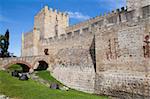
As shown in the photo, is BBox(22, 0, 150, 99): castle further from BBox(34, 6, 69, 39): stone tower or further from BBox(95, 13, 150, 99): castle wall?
BBox(34, 6, 69, 39): stone tower

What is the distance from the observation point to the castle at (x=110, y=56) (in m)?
11.5

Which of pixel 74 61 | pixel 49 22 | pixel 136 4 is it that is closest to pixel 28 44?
pixel 49 22

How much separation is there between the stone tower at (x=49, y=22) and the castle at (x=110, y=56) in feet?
22.5

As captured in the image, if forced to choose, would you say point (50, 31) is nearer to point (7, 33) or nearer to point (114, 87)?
point (7, 33)

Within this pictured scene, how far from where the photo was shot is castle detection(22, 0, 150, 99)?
11.5 m

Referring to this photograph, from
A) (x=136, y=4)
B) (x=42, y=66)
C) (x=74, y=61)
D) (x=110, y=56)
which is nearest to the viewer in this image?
(x=110, y=56)

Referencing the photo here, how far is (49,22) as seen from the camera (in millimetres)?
28922

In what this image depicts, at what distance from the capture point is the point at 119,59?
12.9 metres

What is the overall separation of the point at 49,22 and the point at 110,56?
1662 cm

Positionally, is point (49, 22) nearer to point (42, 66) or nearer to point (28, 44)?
point (28, 44)

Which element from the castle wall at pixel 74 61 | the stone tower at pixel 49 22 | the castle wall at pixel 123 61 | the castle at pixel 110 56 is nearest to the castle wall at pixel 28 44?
the stone tower at pixel 49 22

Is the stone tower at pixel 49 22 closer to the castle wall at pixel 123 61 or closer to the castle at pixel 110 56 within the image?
the castle at pixel 110 56

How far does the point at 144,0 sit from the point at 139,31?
18.8 ft

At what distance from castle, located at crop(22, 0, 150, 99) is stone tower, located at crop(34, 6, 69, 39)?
685cm
